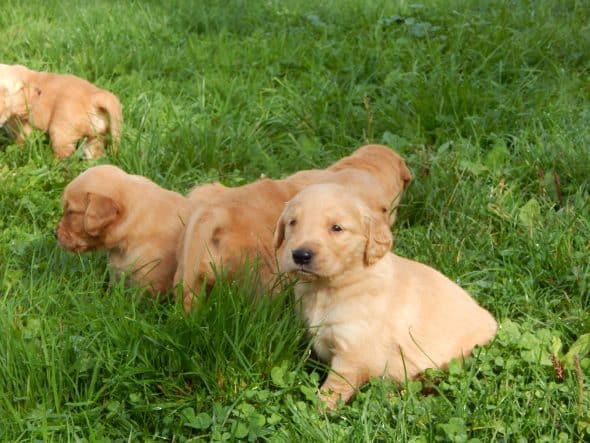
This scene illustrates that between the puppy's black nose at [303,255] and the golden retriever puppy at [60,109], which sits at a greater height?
the puppy's black nose at [303,255]

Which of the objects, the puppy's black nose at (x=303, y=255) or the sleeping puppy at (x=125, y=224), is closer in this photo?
the puppy's black nose at (x=303, y=255)

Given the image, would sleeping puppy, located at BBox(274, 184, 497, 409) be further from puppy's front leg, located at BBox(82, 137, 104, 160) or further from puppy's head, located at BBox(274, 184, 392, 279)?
puppy's front leg, located at BBox(82, 137, 104, 160)

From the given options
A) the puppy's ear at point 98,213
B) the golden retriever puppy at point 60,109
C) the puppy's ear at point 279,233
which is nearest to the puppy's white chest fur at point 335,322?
the puppy's ear at point 279,233

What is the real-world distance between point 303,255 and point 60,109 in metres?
3.60

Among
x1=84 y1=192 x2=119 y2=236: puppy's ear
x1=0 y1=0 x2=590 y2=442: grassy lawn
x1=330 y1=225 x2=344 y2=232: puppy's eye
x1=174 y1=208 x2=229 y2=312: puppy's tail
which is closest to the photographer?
x1=0 y1=0 x2=590 y2=442: grassy lawn

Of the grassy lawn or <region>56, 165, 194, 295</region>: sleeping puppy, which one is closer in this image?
the grassy lawn

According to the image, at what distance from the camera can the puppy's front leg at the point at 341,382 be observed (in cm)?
355

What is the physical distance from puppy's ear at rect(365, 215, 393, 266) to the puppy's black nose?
284 millimetres

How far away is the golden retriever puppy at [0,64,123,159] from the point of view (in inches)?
250

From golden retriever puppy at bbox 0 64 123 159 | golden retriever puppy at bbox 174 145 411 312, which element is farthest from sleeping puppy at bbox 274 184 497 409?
golden retriever puppy at bbox 0 64 123 159

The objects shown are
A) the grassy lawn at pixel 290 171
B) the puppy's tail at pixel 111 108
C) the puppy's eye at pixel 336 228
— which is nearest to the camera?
the grassy lawn at pixel 290 171

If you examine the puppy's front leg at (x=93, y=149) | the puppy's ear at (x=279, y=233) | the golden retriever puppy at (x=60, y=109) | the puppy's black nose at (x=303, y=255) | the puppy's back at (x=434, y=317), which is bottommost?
the puppy's front leg at (x=93, y=149)

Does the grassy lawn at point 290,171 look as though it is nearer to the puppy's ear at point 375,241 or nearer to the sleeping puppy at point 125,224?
the sleeping puppy at point 125,224

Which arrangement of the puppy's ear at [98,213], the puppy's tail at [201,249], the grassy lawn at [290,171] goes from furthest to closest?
the puppy's ear at [98,213] < the puppy's tail at [201,249] < the grassy lawn at [290,171]
